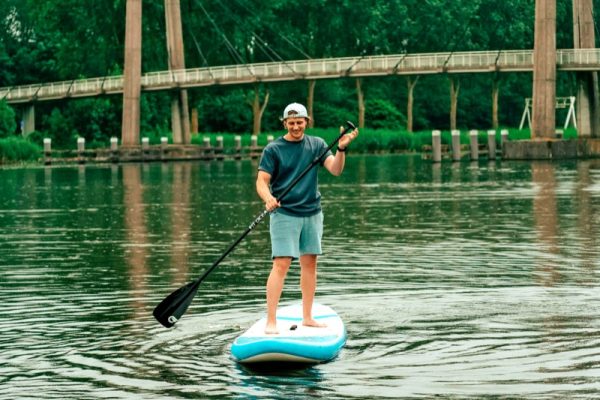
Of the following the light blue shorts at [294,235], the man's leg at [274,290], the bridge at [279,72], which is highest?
the bridge at [279,72]

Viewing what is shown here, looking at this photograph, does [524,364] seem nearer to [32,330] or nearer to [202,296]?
[32,330]

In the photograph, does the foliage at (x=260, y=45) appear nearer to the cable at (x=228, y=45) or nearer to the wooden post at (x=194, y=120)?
the cable at (x=228, y=45)

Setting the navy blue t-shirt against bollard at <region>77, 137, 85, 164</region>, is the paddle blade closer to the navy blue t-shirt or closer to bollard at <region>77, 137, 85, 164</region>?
the navy blue t-shirt

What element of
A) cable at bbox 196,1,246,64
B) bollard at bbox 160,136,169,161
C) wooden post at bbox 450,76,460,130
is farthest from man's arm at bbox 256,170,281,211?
wooden post at bbox 450,76,460,130

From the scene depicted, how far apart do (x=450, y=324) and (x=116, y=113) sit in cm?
8125

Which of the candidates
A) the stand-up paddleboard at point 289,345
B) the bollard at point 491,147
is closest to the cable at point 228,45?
the bollard at point 491,147

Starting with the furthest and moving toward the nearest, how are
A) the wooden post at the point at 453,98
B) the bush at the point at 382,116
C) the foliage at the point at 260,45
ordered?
the bush at the point at 382,116 < the wooden post at the point at 453,98 < the foliage at the point at 260,45

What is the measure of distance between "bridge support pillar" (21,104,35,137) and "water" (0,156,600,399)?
57426mm

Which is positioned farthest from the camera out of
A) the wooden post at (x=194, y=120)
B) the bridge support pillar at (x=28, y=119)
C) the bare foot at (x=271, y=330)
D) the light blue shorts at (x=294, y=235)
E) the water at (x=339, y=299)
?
the wooden post at (x=194, y=120)

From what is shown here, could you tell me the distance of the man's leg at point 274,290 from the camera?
41.1 feet

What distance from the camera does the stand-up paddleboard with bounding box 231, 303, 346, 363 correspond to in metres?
12.1

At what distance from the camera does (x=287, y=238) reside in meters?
12.9

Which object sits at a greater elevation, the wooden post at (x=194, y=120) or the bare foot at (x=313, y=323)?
the wooden post at (x=194, y=120)

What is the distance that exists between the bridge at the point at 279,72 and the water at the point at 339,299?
47.1 m
